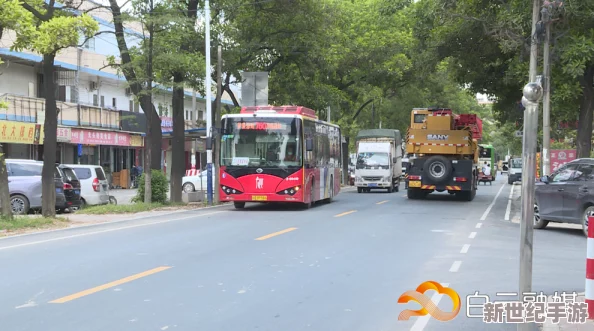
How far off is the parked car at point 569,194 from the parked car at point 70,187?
47.0 feet

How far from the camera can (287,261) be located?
10.8 meters

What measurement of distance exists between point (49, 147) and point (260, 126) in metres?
6.66

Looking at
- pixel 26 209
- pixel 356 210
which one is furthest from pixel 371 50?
pixel 26 209

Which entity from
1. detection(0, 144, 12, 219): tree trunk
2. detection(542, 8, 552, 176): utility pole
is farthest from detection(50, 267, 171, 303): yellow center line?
detection(542, 8, 552, 176): utility pole

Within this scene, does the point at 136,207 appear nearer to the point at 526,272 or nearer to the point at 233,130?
the point at 233,130

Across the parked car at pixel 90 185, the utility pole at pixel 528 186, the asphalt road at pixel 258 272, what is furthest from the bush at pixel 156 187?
the utility pole at pixel 528 186

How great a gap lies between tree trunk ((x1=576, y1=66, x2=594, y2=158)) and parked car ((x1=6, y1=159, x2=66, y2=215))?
17.7 metres

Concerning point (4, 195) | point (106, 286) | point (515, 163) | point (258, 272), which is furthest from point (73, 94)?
point (515, 163)

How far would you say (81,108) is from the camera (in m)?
36.1

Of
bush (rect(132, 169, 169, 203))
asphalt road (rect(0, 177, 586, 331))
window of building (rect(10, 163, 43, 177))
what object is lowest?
asphalt road (rect(0, 177, 586, 331))

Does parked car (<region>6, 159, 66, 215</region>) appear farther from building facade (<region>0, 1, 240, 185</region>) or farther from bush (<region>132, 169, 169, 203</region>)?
building facade (<region>0, 1, 240, 185</region>)

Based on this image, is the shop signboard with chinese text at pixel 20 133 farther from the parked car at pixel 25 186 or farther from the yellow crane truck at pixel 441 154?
the yellow crane truck at pixel 441 154

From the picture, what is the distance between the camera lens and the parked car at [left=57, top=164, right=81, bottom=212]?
70.8ft

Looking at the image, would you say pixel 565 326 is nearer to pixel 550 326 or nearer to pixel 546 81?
pixel 550 326
